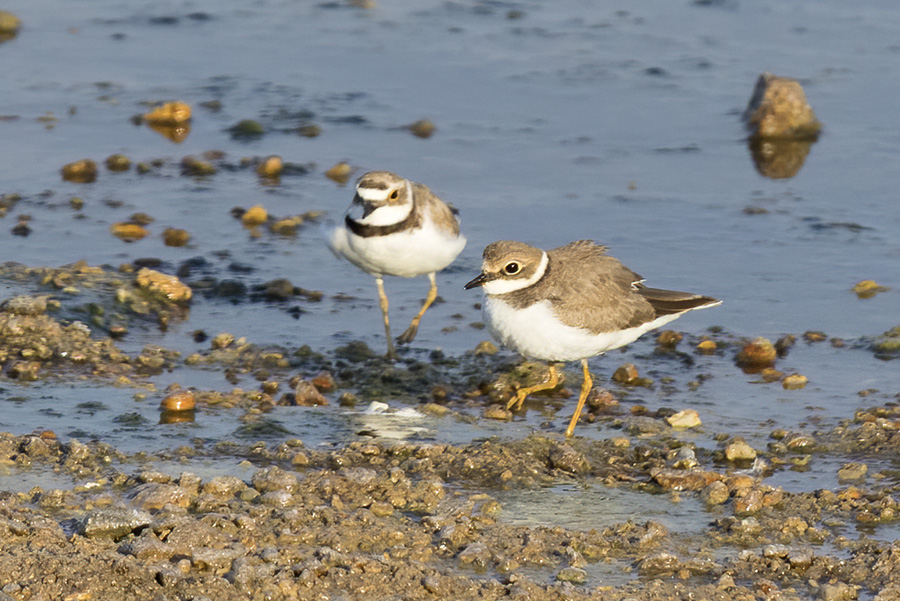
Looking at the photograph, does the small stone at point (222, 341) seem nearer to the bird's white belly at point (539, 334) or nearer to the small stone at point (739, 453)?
the bird's white belly at point (539, 334)

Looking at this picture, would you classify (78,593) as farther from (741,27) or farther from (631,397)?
(741,27)

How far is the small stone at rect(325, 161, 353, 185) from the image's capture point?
10.6 m

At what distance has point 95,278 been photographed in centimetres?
793

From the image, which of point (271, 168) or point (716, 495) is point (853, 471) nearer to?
point (716, 495)

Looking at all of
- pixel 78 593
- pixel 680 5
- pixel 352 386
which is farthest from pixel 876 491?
pixel 680 5

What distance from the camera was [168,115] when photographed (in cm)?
1198

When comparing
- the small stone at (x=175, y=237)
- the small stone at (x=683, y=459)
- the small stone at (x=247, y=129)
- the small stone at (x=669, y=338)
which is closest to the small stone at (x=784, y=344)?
the small stone at (x=669, y=338)

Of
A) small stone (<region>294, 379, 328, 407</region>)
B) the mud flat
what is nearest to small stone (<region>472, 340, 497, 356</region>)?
small stone (<region>294, 379, 328, 407</region>)

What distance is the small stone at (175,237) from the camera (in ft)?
29.5

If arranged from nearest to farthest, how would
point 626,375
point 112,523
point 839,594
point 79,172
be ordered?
point 839,594 → point 112,523 → point 626,375 → point 79,172

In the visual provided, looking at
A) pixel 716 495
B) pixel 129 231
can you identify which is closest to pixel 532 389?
pixel 716 495

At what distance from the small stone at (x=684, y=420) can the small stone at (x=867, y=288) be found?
8.61 feet

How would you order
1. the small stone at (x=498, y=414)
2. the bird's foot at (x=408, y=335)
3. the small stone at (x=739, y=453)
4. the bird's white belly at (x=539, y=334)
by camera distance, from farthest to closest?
the bird's foot at (x=408, y=335), the small stone at (x=498, y=414), the bird's white belly at (x=539, y=334), the small stone at (x=739, y=453)

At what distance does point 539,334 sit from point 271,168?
5.30m
